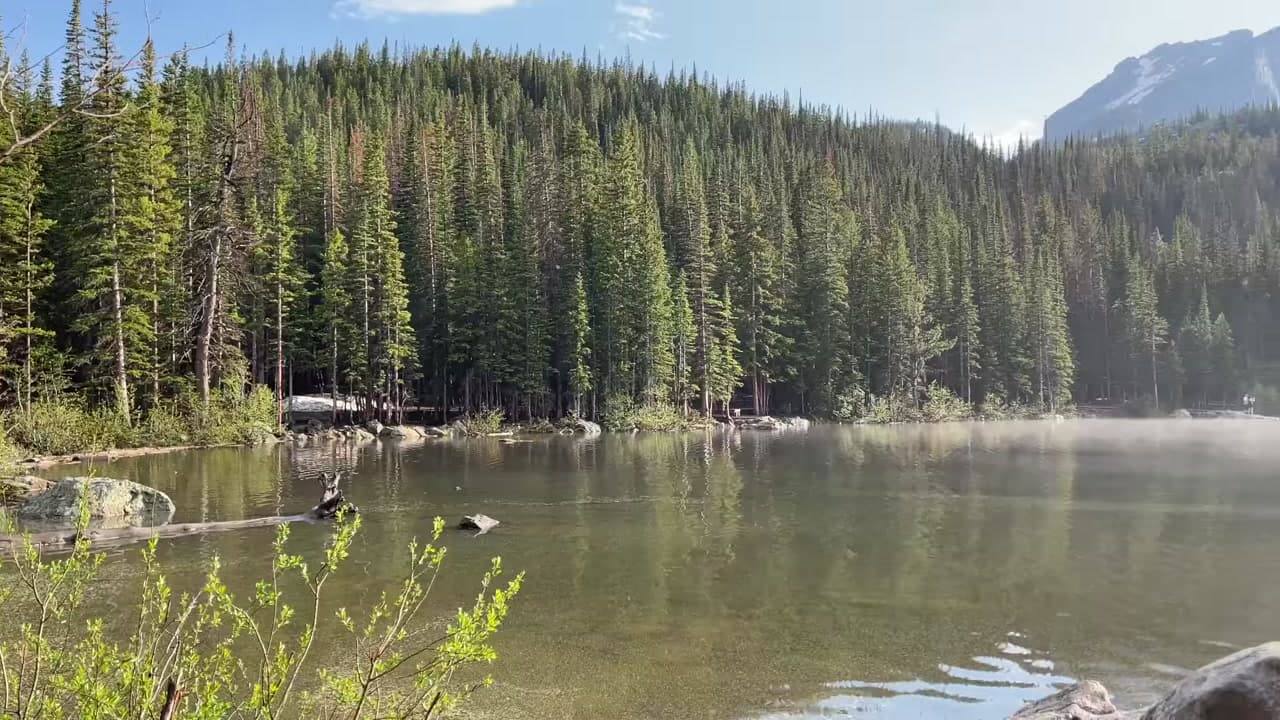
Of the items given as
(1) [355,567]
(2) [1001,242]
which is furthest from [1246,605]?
(2) [1001,242]

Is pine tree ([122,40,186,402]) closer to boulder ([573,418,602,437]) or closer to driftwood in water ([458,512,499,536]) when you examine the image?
boulder ([573,418,602,437])

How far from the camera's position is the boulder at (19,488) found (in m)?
18.1

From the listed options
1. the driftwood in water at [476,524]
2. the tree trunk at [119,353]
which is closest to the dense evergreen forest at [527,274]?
the tree trunk at [119,353]

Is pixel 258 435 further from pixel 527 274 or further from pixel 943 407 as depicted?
pixel 943 407

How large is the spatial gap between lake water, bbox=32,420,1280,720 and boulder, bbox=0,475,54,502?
3089mm

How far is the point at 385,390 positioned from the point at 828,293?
36422 millimetres

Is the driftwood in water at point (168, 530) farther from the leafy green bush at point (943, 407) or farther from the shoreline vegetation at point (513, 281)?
the leafy green bush at point (943, 407)

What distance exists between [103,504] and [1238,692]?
59.2 feet

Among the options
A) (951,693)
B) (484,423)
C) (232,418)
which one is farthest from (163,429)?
(951,693)

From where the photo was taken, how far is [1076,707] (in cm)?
660

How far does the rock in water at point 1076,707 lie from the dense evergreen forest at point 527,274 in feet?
24.9

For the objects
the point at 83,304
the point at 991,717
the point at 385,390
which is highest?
the point at 83,304

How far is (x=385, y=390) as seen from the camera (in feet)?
163

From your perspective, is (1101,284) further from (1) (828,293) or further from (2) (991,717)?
(2) (991,717)
